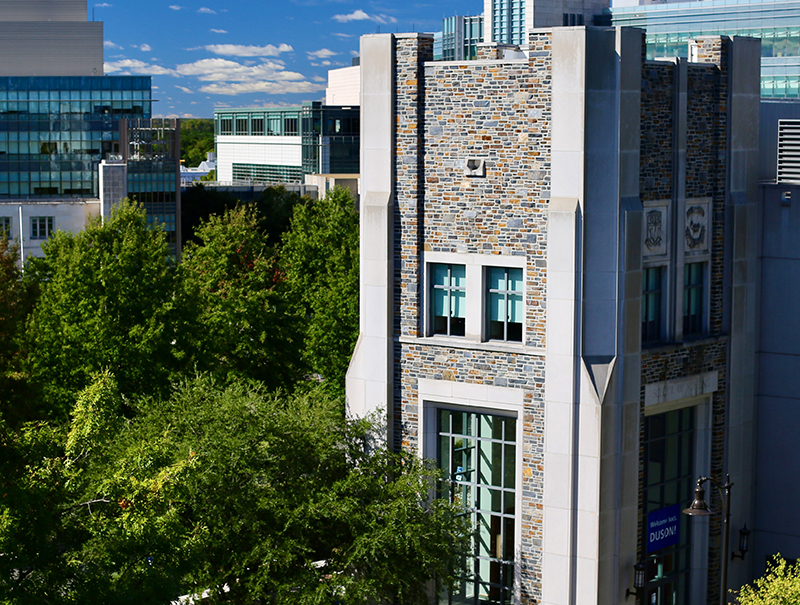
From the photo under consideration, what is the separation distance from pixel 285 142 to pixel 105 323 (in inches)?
4782

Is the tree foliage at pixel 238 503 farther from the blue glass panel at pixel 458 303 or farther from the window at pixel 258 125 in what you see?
the window at pixel 258 125

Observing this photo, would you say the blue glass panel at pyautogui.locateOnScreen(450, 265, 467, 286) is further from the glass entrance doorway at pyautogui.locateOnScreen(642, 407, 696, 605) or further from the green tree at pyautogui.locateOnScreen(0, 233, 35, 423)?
the green tree at pyautogui.locateOnScreen(0, 233, 35, 423)

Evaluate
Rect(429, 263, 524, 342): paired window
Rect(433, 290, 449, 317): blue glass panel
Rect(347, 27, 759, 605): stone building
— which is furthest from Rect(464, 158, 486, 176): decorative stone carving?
Rect(433, 290, 449, 317): blue glass panel

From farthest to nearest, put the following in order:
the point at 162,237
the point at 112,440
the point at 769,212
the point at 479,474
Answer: the point at 162,237, the point at 769,212, the point at 479,474, the point at 112,440

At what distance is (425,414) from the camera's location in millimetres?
33344

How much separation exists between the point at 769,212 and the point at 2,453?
2444cm

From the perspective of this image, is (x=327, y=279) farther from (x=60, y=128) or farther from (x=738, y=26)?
(x=738, y=26)

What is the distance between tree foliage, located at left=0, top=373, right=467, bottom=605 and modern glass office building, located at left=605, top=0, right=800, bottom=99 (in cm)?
12695

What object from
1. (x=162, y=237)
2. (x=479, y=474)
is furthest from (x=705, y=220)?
(x=162, y=237)

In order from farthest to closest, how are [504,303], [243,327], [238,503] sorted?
[243,327] → [504,303] → [238,503]

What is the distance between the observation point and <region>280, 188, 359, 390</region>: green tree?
181ft

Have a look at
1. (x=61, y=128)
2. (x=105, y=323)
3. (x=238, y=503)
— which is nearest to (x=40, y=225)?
(x=61, y=128)

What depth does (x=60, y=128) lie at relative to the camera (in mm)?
129625

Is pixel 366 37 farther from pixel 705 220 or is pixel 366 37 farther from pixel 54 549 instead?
pixel 54 549
